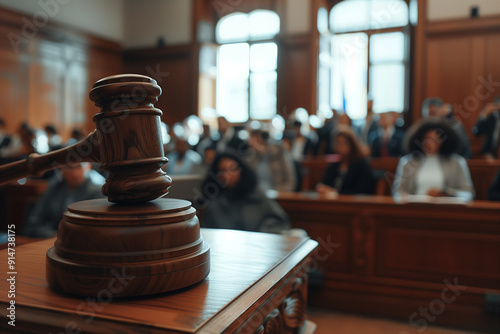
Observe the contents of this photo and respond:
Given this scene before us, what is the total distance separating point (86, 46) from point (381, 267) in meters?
10.6

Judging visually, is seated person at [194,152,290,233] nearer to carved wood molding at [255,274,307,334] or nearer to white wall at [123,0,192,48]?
carved wood molding at [255,274,307,334]

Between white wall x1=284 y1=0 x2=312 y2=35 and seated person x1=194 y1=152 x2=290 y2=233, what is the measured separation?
27.8ft

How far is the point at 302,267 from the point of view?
892 millimetres

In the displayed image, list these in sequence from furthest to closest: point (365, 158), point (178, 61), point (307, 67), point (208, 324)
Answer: point (178, 61) → point (307, 67) → point (365, 158) → point (208, 324)

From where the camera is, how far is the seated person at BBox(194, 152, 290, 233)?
10.9 ft

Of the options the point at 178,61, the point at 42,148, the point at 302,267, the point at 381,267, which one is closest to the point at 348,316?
the point at 381,267

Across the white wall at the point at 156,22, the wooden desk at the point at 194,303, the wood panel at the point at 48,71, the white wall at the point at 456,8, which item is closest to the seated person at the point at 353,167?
the wooden desk at the point at 194,303

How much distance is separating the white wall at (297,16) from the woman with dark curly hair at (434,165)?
7.35 metres

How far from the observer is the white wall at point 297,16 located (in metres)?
10.9

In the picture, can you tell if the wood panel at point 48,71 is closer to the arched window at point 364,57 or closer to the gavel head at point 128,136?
the arched window at point 364,57

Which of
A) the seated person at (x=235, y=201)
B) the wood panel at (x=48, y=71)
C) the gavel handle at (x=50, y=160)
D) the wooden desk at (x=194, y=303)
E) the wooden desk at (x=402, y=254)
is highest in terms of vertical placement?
the wood panel at (x=48, y=71)

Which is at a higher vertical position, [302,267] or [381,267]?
[302,267]

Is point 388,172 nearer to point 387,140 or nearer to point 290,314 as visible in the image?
point 387,140

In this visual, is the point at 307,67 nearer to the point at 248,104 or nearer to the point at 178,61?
the point at 248,104
